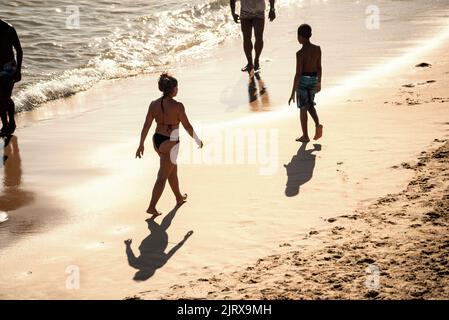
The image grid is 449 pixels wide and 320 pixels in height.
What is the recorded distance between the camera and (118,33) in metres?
19.0

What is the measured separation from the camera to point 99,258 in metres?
6.56

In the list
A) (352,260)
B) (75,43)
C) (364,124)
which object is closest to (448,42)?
(364,124)

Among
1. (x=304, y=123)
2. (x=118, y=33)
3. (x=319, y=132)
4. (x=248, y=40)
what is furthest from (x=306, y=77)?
→ (x=118, y=33)

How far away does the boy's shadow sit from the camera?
25.6ft

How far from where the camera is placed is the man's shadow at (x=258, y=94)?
37.8 feet

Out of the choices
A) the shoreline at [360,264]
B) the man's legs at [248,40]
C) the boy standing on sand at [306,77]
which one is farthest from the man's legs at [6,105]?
the shoreline at [360,264]

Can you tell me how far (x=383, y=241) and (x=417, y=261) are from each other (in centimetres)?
49

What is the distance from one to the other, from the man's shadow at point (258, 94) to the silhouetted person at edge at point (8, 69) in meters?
3.49

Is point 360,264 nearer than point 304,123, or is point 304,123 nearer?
point 360,264

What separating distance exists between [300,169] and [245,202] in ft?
3.55

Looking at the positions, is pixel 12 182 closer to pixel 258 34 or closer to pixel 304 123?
pixel 304 123

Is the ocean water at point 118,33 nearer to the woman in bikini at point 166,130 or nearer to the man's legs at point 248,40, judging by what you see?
the man's legs at point 248,40

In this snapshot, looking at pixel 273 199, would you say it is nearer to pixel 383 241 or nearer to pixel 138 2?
pixel 383 241
